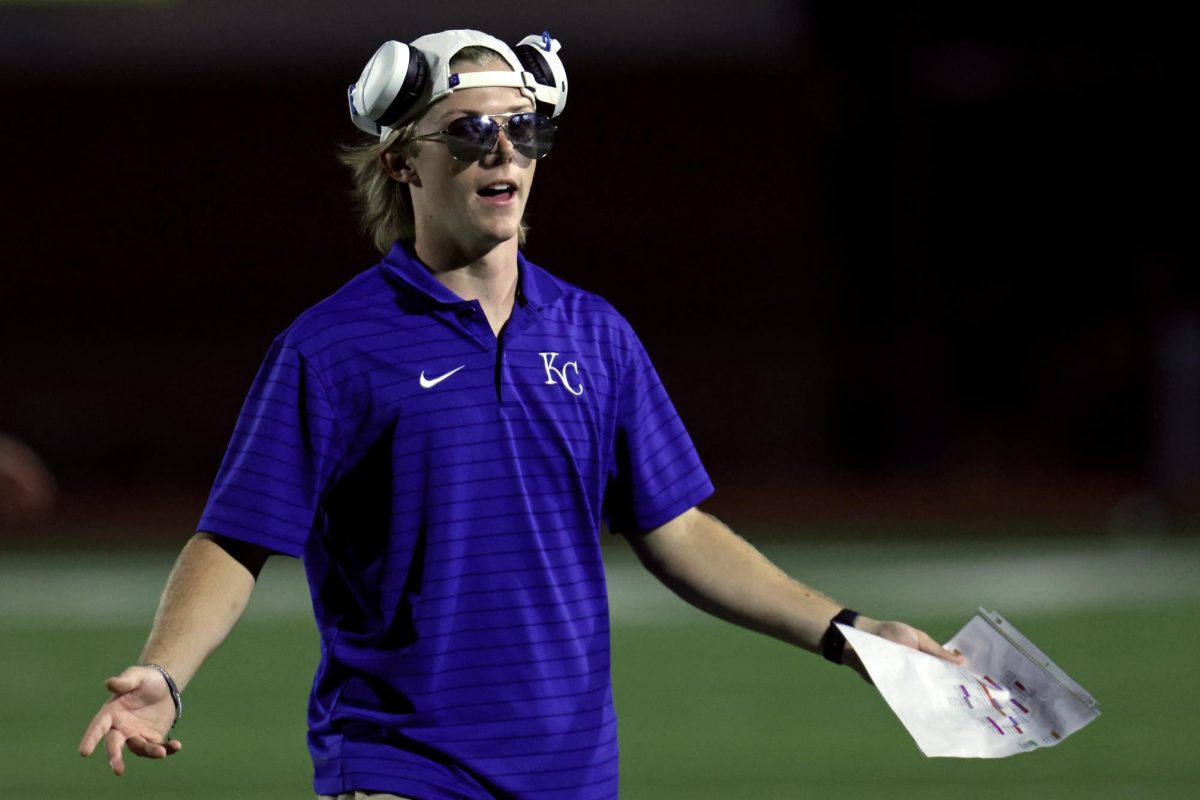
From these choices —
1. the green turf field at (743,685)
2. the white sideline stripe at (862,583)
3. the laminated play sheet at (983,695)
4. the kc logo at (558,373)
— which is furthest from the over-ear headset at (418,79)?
the white sideline stripe at (862,583)

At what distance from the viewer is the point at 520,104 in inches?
152

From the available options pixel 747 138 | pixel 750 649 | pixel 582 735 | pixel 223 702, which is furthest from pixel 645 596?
pixel 747 138

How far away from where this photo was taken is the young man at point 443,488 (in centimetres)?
363

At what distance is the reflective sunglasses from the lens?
12.3 feet

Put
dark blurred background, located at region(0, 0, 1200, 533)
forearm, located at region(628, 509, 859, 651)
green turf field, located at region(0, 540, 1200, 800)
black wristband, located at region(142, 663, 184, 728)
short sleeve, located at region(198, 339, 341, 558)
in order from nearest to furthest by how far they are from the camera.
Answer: black wristband, located at region(142, 663, 184, 728)
short sleeve, located at region(198, 339, 341, 558)
forearm, located at region(628, 509, 859, 651)
green turf field, located at region(0, 540, 1200, 800)
dark blurred background, located at region(0, 0, 1200, 533)

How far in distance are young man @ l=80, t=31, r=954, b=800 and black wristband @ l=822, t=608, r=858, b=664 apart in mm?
473

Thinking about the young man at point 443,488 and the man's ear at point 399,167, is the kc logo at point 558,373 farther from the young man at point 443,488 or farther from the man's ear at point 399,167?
the man's ear at point 399,167

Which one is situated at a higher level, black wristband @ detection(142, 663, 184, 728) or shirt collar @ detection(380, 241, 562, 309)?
shirt collar @ detection(380, 241, 562, 309)

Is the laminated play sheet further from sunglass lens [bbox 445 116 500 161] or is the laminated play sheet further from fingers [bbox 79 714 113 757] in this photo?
fingers [bbox 79 714 113 757]

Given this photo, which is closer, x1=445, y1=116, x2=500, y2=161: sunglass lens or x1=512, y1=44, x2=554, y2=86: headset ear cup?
x1=445, y1=116, x2=500, y2=161: sunglass lens

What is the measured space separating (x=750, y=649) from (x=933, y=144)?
1261 centimetres

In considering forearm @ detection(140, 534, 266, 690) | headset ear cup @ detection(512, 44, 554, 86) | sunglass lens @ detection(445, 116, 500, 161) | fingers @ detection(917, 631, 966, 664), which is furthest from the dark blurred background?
forearm @ detection(140, 534, 266, 690)

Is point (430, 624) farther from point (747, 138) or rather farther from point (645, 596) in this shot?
point (747, 138)

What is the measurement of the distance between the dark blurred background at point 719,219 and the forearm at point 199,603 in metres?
19.3
